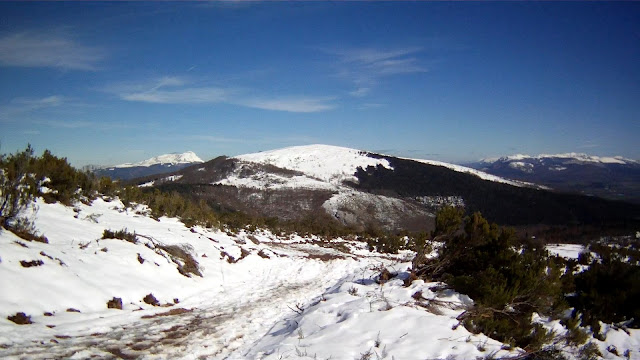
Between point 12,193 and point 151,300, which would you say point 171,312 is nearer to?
point 151,300

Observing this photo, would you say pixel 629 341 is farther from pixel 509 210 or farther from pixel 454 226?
pixel 509 210

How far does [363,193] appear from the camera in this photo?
96.0 m

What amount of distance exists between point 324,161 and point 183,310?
6179 inches

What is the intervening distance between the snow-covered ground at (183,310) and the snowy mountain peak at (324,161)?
12571cm

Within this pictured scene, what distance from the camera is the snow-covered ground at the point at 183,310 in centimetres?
529

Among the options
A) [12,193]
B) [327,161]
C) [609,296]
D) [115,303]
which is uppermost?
[327,161]

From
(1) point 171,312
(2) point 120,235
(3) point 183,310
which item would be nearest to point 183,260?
(2) point 120,235

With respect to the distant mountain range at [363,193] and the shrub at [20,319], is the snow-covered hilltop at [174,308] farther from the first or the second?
the distant mountain range at [363,193]

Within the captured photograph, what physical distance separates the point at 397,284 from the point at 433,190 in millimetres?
128953

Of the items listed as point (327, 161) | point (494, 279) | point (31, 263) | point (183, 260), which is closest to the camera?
point (494, 279)

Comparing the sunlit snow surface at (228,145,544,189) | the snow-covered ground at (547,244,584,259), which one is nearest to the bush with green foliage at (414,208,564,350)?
the snow-covered ground at (547,244,584,259)

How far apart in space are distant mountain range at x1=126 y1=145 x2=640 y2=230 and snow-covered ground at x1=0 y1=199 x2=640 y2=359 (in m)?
61.3

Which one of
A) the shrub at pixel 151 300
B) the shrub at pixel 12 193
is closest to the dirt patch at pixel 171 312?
the shrub at pixel 151 300

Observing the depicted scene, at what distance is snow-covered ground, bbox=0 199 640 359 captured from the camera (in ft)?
17.4
